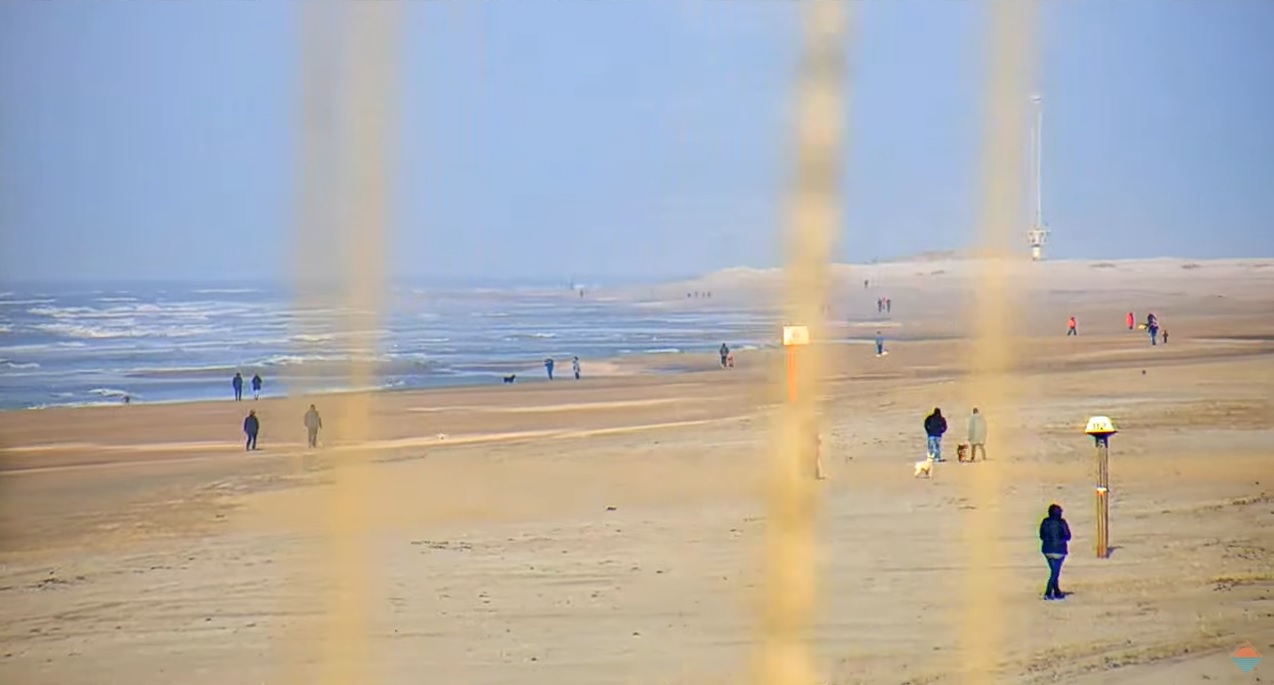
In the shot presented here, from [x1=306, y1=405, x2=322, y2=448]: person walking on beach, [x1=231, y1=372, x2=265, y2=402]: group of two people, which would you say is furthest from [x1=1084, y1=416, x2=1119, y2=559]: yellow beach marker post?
[x1=231, y1=372, x2=265, y2=402]: group of two people

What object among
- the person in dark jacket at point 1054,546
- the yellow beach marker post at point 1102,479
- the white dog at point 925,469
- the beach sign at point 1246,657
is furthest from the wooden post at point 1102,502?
the white dog at point 925,469

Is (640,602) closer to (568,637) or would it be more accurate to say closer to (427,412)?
(568,637)

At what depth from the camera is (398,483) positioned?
12.0 metres

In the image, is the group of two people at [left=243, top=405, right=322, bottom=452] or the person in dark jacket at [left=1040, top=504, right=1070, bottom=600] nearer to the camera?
the person in dark jacket at [left=1040, top=504, right=1070, bottom=600]

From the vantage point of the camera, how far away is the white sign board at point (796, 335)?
4117 mm

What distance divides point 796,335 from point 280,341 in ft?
86.4

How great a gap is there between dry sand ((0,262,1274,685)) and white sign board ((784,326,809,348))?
1.30 metres

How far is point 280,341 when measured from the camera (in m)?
30.0

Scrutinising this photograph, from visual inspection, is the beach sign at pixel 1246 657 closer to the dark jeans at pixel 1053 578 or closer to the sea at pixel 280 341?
the dark jeans at pixel 1053 578

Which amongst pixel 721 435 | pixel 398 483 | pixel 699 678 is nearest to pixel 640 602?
pixel 699 678

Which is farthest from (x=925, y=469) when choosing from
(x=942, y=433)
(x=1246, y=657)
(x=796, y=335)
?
(x=796, y=335)

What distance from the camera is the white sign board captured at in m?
4.12

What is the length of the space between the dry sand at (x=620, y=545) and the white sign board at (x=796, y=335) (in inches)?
51.2

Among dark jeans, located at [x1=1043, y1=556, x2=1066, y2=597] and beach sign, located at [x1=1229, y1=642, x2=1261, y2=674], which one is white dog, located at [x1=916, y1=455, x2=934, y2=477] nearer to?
dark jeans, located at [x1=1043, y1=556, x2=1066, y2=597]
